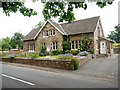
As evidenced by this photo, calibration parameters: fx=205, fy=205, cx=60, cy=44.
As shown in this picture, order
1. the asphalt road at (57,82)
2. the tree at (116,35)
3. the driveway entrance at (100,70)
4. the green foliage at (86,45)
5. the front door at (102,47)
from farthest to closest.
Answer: the tree at (116,35), the front door at (102,47), the green foliage at (86,45), the driveway entrance at (100,70), the asphalt road at (57,82)

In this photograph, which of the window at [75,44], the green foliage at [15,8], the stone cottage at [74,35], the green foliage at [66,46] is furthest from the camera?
the green foliage at [66,46]

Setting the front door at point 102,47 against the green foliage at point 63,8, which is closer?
the green foliage at point 63,8

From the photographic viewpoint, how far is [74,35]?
37531 millimetres

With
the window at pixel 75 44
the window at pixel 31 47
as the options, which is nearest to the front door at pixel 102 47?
the window at pixel 75 44

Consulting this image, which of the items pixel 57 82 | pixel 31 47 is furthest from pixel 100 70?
pixel 31 47

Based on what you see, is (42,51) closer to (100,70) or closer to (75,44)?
(75,44)

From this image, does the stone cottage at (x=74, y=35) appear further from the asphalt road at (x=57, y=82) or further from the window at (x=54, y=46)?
the asphalt road at (x=57, y=82)

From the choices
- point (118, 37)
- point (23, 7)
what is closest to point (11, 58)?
point (23, 7)

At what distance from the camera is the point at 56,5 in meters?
7.64

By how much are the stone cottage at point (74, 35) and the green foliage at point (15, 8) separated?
2471 cm

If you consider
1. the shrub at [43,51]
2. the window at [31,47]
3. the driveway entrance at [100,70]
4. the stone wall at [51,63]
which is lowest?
the driveway entrance at [100,70]

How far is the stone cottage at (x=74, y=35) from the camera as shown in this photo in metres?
35.6

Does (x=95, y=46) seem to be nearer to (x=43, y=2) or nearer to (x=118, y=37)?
(x=43, y=2)

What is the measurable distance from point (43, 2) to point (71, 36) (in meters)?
31.0
